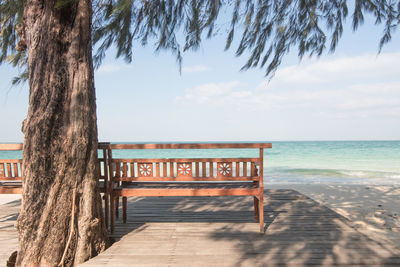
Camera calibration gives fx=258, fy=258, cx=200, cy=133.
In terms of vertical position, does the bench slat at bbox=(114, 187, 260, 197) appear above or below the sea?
above

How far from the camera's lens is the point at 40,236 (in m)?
2.23

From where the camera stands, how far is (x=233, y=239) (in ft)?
8.72

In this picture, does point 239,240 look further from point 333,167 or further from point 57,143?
point 333,167

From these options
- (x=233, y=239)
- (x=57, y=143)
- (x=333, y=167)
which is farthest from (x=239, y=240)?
(x=333, y=167)

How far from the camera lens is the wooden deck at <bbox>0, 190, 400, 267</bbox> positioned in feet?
7.22

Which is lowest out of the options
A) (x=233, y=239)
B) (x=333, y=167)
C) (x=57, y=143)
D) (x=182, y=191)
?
(x=333, y=167)

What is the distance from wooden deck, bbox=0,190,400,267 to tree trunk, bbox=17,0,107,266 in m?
0.34

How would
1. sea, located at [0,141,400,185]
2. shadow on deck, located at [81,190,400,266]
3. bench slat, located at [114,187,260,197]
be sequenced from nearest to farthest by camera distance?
1. shadow on deck, located at [81,190,400,266]
2. bench slat, located at [114,187,260,197]
3. sea, located at [0,141,400,185]

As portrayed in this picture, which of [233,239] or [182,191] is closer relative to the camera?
[233,239]

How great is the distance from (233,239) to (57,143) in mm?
1934

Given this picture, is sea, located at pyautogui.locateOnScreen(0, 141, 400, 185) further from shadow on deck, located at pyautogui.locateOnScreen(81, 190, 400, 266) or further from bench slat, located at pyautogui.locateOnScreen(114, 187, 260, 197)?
bench slat, located at pyautogui.locateOnScreen(114, 187, 260, 197)

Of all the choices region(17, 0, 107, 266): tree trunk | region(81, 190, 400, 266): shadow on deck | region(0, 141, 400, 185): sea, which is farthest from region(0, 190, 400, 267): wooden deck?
region(0, 141, 400, 185): sea

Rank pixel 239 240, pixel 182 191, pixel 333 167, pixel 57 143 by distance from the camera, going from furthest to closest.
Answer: pixel 333 167, pixel 182 191, pixel 239 240, pixel 57 143

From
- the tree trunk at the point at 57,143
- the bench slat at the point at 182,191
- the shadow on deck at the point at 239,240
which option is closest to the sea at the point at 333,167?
the shadow on deck at the point at 239,240
